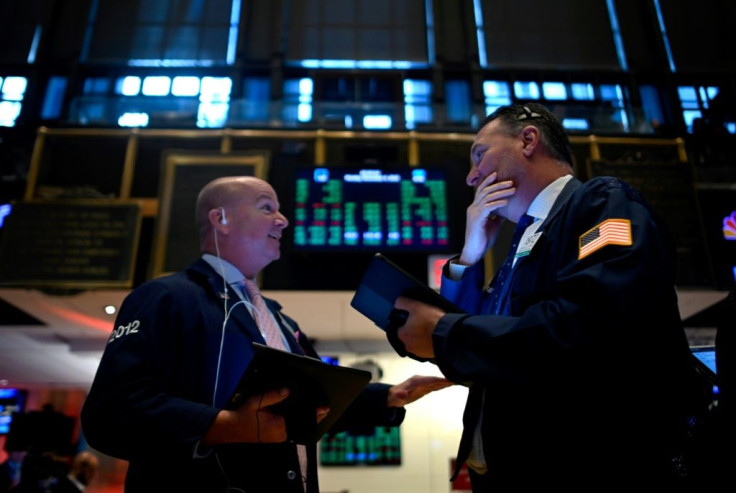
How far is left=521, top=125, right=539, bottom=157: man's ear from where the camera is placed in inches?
68.4

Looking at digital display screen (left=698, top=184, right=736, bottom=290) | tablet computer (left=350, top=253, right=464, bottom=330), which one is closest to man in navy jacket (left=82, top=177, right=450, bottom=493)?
tablet computer (left=350, top=253, right=464, bottom=330)

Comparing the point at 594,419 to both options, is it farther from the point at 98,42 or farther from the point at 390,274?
the point at 98,42

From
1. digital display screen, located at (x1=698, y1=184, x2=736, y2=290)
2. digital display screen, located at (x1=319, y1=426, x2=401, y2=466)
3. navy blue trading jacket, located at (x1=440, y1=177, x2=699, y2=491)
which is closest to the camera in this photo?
navy blue trading jacket, located at (x1=440, y1=177, x2=699, y2=491)

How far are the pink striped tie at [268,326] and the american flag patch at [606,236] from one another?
1.17 meters

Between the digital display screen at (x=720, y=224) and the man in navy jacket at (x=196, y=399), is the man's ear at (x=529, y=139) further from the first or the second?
the digital display screen at (x=720, y=224)

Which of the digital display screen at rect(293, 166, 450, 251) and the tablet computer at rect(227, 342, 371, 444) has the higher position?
the digital display screen at rect(293, 166, 450, 251)

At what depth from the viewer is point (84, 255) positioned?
545cm

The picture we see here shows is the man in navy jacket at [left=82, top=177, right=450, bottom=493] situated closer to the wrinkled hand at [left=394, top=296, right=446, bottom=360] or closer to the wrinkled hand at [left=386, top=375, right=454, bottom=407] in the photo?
the wrinkled hand at [left=386, top=375, right=454, bottom=407]

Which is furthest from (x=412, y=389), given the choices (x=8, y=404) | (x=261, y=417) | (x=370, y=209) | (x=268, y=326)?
(x=8, y=404)

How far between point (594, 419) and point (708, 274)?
522cm

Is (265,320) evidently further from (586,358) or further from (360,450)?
(360,450)

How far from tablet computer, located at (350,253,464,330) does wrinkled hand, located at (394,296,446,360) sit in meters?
0.02

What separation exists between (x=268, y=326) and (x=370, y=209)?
334cm

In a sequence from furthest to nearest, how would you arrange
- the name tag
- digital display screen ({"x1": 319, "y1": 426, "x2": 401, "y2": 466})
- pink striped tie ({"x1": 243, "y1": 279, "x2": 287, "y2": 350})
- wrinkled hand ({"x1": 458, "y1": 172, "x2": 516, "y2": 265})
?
digital display screen ({"x1": 319, "y1": 426, "x2": 401, "y2": 466}) → pink striped tie ({"x1": 243, "y1": 279, "x2": 287, "y2": 350}) → wrinkled hand ({"x1": 458, "y1": 172, "x2": 516, "y2": 265}) → the name tag
